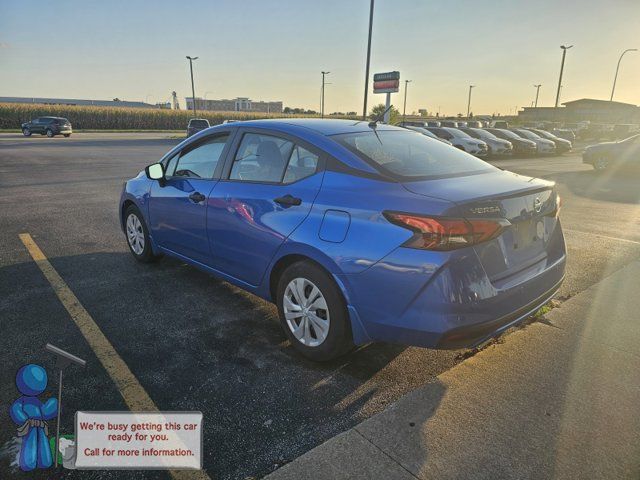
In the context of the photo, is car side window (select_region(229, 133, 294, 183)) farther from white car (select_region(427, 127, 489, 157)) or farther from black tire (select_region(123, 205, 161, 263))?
white car (select_region(427, 127, 489, 157))

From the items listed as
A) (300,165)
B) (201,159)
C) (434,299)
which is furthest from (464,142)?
(434,299)

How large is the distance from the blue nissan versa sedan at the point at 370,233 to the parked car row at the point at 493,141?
16.9 meters

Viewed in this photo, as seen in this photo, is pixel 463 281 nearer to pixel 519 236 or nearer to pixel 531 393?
pixel 519 236

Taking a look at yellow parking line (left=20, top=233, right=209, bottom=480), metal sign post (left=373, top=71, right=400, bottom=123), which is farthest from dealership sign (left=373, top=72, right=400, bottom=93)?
yellow parking line (left=20, top=233, right=209, bottom=480)

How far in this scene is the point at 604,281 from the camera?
4738 millimetres

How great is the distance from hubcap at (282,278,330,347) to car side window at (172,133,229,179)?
1.41 metres

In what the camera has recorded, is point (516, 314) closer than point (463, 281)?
No

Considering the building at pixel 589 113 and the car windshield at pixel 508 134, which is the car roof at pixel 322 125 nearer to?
the car windshield at pixel 508 134

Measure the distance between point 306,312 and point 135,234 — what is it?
114 inches

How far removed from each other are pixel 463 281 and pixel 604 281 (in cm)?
323

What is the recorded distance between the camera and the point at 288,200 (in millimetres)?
3086

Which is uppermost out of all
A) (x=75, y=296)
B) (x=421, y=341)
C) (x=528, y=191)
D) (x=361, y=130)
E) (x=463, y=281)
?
(x=361, y=130)

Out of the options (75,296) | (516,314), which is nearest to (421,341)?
(516,314)

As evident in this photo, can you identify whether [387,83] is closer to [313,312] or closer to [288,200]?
[288,200]
